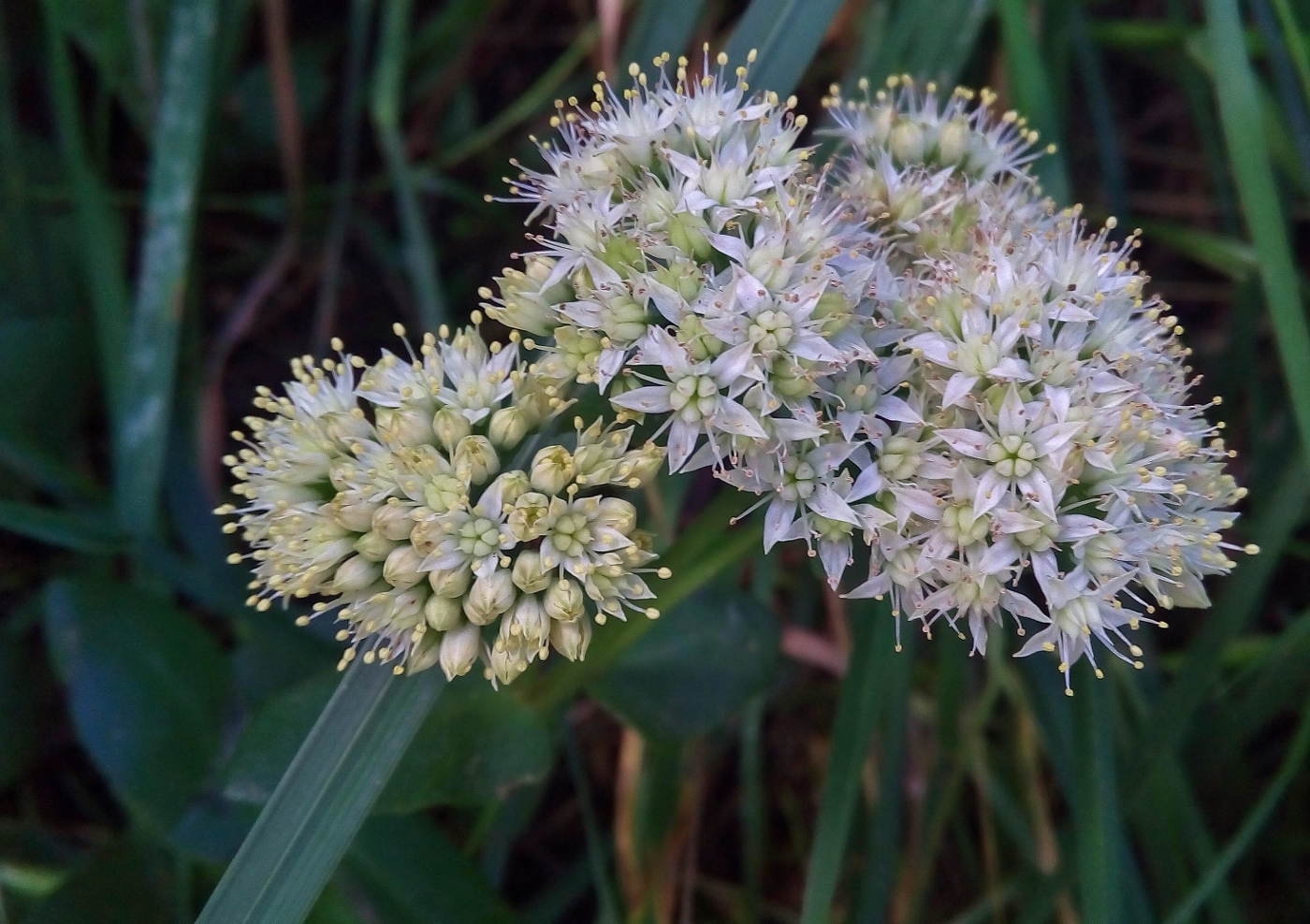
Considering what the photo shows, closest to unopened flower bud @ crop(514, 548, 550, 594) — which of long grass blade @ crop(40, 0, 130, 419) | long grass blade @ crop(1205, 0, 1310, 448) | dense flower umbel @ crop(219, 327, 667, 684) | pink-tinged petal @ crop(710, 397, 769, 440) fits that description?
dense flower umbel @ crop(219, 327, 667, 684)

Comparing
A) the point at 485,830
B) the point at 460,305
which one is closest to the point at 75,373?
the point at 460,305

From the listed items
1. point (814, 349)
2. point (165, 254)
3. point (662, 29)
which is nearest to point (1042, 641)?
point (814, 349)

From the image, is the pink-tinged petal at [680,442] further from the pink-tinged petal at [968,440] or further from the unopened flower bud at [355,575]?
the unopened flower bud at [355,575]

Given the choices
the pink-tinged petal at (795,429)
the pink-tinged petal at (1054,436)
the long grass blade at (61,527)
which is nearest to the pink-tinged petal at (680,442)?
the pink-tinged petal at (795,429)

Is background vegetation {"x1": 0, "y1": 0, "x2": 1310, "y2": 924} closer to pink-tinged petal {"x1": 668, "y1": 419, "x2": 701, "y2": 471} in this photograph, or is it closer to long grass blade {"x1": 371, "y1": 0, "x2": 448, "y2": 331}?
long grass blade {"x1": 371, "y1": 0, "x2": 448, "y2": 331}

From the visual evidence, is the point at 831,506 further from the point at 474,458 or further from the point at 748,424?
the point at 474,458
